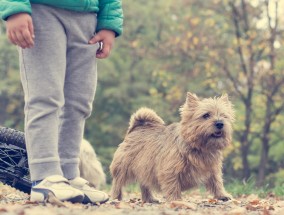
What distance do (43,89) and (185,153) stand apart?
6.10 ft

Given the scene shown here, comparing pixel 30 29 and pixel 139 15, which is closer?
pixel 30 29

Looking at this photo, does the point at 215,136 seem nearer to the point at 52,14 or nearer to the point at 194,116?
the point at 194,116

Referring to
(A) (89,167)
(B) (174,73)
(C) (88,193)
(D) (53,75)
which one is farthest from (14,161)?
(B) (174,73)

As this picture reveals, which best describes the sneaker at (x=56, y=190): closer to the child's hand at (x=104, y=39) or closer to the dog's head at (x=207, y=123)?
the child's hand at (x=104, y=39)

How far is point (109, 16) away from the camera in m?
4.89

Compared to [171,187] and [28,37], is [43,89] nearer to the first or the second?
[28,37]

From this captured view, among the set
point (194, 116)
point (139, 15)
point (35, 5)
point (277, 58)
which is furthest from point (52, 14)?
point (139, 15)

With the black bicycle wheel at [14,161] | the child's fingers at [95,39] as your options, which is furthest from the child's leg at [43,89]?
the black bicycle wheel at [14,161]

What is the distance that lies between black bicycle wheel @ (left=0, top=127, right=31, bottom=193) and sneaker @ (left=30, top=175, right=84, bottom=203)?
3.87 ft

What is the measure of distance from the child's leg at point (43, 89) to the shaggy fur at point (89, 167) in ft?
15.9

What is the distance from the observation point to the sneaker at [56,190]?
4.31m

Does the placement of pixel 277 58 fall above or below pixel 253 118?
above

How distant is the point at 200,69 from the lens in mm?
17219

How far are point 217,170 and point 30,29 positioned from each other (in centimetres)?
246
